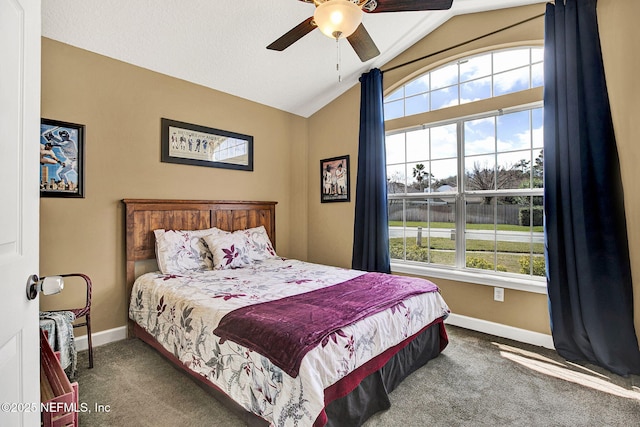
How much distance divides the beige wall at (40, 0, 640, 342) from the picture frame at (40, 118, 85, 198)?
6 centimetres

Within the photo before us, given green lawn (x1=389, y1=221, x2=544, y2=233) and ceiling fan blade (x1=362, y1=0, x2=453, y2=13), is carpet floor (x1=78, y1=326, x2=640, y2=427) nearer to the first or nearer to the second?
green lawn (x1=389, y1=221, x2=544, y2=233)

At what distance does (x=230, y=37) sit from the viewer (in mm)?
2936

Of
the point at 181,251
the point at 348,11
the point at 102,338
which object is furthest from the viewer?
the point at 181,251

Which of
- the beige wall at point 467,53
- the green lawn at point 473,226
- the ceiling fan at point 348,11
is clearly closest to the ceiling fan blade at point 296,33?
the ceiling fan at point 348,11

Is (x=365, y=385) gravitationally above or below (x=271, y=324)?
below

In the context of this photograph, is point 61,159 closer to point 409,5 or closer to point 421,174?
point 409,5

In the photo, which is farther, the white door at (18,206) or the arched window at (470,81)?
the arched window at (470,81)

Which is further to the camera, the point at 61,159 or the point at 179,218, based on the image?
the point at 179,218

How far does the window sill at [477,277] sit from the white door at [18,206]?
10.6 feet

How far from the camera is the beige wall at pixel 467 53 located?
2.35 meters

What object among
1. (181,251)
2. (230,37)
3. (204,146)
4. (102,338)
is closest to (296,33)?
(230,37)

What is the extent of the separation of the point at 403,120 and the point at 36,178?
3464mm

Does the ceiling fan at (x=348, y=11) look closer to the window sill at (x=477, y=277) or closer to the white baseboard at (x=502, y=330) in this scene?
the window sill at (x=477, y=277)

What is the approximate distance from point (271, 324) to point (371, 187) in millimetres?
2407
